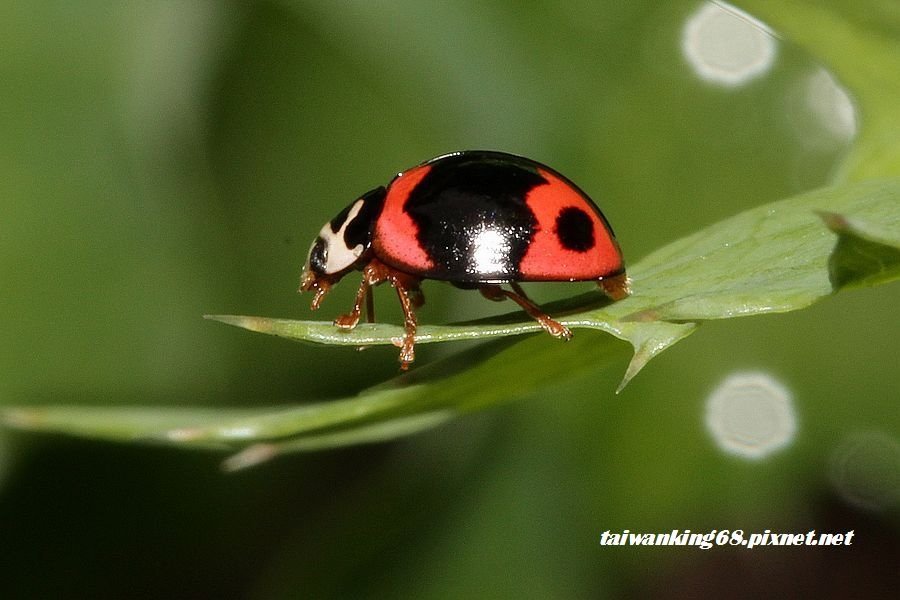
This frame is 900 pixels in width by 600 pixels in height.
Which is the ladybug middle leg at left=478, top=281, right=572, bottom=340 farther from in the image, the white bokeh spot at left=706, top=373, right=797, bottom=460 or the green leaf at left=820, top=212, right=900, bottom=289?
the white bokeh spot at left=706, top=373, right=797, bottom=460

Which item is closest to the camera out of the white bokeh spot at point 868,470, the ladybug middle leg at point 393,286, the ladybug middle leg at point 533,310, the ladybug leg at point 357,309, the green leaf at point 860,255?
the green leaf at point 860,255

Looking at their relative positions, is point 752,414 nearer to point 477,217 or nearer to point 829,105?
point 829,105

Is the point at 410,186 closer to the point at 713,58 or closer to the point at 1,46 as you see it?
the point at 713,58

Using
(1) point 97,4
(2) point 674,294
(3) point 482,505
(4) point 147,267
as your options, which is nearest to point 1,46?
(1) point 97,4

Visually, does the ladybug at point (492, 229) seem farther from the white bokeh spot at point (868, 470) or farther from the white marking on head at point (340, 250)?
the white bokeh spot at point (868, 470)

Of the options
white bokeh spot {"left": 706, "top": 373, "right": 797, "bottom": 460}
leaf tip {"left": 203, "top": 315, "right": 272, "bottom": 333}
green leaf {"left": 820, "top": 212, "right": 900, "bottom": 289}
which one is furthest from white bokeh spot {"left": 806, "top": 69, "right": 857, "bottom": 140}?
leaf tip {"left": 203, "top": 315, "right": 272, "bottom": 333}

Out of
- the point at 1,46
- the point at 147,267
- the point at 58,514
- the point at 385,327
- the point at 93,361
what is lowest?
the point at 58,514

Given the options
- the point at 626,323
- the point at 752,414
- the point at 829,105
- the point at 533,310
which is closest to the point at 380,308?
the point at 752,414

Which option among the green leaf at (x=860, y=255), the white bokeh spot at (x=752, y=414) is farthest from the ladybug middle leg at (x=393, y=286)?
the white bokeh spot at (x=752, y=414)
